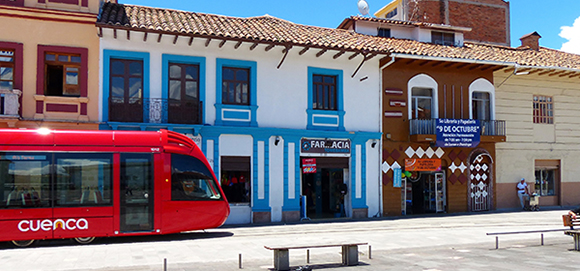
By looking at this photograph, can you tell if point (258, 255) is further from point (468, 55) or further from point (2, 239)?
point (468, 55)

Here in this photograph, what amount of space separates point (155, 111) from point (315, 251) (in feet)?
27.8

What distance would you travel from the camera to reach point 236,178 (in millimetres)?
19078

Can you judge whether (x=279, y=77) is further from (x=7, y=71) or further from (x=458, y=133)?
(x=7, y=71)

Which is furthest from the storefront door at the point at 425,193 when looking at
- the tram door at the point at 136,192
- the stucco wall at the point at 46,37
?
the stucco wall at the point at 46,37

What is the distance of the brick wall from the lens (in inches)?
1294

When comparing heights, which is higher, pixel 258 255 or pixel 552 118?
pixel 552 118

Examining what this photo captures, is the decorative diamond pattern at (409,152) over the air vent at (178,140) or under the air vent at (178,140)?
under

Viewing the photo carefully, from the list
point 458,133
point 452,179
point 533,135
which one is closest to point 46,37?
point 458,133

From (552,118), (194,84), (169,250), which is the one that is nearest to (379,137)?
(194,84)

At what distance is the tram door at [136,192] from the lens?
13344 mm

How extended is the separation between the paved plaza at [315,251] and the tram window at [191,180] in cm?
115

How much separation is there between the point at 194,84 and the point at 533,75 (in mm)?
15611

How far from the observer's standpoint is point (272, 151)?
19.4 meters

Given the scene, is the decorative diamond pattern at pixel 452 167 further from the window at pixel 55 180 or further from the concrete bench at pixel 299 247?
the window at pixel 55 180
